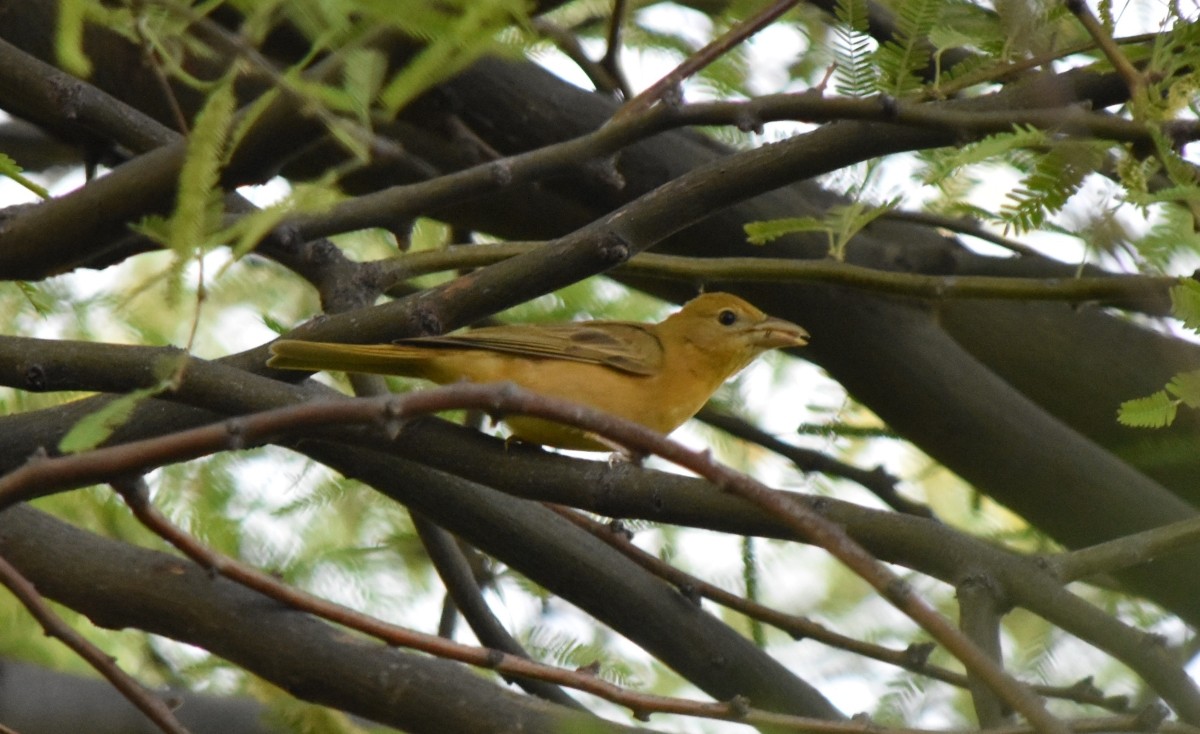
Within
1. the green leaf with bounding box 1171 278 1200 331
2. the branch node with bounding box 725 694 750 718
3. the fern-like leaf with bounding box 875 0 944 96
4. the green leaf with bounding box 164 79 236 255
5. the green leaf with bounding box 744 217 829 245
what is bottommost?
the branch node with bounding box 725 694 750 718

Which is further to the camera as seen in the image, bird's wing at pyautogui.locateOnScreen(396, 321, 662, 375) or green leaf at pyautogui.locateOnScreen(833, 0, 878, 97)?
bird's wing at pyautogui.locateOnScreen(396, 321, 662, 375)

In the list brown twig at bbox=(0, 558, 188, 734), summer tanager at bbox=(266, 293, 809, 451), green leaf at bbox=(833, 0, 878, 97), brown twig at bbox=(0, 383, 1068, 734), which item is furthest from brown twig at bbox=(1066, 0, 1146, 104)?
brown twig at bbox=(0, 558, 188, 734)

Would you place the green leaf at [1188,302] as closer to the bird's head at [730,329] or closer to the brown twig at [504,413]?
the brown twig at [504,413]

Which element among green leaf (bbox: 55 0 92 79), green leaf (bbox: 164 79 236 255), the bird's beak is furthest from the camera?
the bird's beak

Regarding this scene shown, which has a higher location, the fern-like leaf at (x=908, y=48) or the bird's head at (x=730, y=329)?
the bird's head at (x=730, y=329)

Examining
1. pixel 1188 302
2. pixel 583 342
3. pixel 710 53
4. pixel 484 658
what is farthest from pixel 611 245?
pixel 583 342

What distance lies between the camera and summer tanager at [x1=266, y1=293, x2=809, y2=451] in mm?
4184

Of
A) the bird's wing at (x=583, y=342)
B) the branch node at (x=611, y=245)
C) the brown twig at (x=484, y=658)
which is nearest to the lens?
the brown twig at (x=484, y=658)

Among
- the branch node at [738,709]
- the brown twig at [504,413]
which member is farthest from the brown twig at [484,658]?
the brown twig at [504,413]

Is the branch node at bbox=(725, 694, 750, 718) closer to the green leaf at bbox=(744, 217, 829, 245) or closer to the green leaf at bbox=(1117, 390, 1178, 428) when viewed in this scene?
the green leaf at bbox=(1117, 390, 1178, 428)

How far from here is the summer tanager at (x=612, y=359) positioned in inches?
165

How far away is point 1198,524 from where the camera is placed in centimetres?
309

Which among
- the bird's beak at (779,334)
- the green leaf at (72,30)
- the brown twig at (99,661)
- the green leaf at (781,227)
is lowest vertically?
the brown twig at (99,661)

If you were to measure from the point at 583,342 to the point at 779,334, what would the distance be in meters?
0.70
